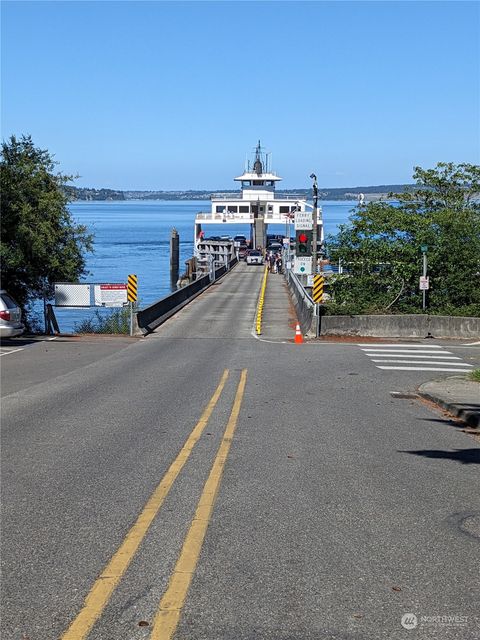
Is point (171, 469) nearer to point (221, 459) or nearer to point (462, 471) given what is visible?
point (221, 459)

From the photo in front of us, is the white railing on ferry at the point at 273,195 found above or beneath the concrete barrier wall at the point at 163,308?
above

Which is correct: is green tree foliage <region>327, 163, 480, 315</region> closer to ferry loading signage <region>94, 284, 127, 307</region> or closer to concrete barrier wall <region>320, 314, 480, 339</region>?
concrete barrier wall <region>320, 314, 480, 339</region>

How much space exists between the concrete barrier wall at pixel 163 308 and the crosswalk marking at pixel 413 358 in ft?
27.4

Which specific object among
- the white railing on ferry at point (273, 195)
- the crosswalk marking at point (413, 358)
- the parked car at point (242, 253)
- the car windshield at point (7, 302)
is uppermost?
the white railing on ferry at point (273, 195)

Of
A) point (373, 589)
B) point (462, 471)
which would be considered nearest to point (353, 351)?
point (462, 471)

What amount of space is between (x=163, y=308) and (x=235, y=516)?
Answer: 29.1 m

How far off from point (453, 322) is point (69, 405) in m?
18.4

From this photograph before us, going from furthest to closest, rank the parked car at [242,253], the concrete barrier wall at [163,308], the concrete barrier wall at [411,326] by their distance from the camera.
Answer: the parked car at [242,253]
the concrete barrier wall at [163,308]
the concrete barrier wall at [411,326]

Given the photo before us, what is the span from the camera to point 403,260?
3256 cm

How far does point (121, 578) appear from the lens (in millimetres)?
5480

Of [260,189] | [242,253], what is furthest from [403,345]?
[260,189]

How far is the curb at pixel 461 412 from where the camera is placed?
40.4 feet

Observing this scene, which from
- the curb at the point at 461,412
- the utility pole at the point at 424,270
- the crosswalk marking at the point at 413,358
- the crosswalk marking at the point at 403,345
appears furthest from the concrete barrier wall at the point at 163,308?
the curb at the point at 461,412

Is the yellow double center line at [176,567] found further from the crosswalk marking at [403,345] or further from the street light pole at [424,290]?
the street light pole at [424,290]
